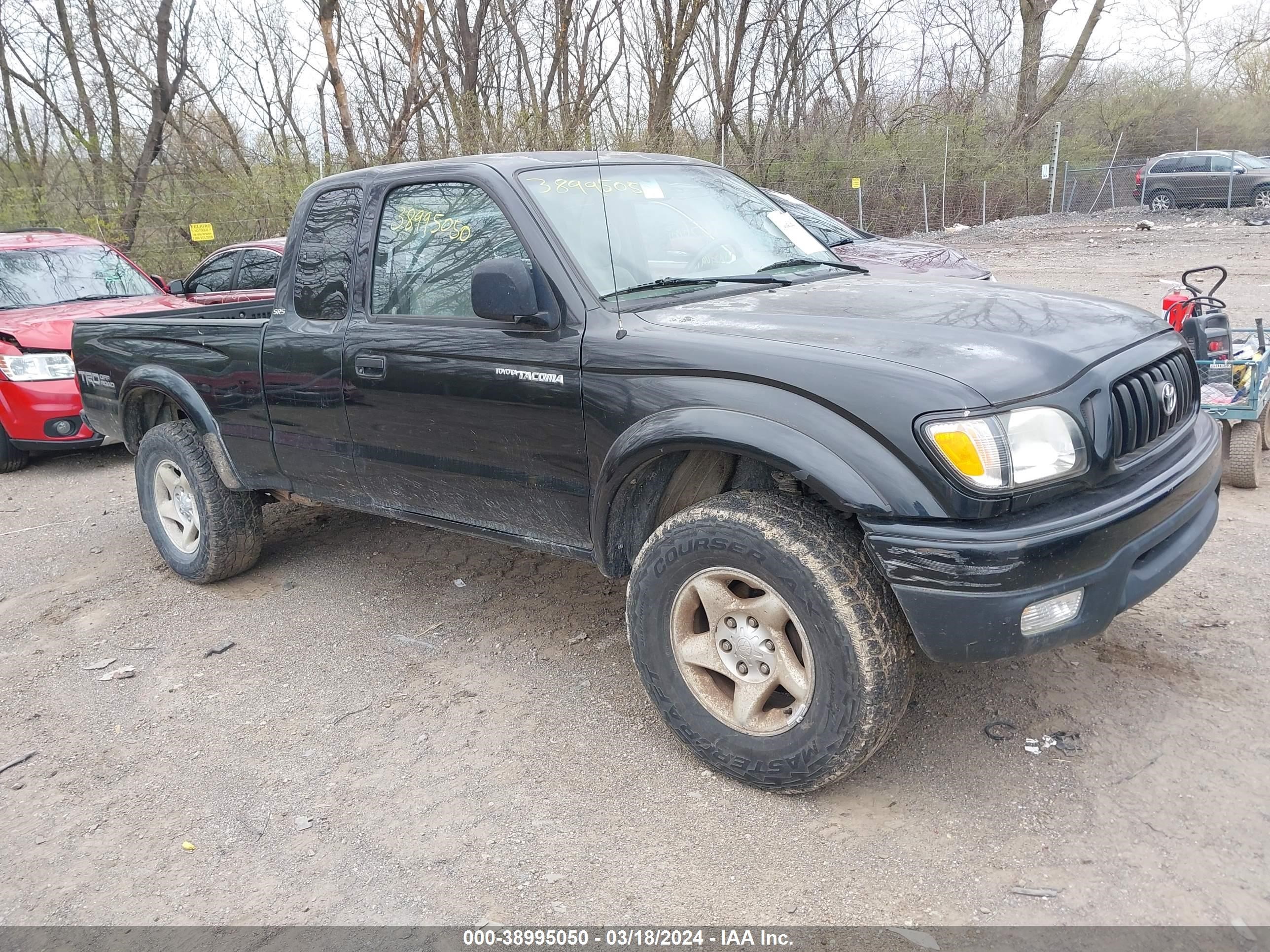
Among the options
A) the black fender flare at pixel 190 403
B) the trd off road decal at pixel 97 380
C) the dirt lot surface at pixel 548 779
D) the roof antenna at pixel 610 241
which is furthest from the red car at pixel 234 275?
the roof antenna at pixel 610 241

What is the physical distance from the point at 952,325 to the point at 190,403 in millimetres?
3619

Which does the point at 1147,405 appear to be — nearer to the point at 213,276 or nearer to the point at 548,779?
the point at 548,779

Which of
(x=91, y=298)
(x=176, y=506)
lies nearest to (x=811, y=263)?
(x=176, y=506)

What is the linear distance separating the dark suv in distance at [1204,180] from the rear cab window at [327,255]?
77.9 feet

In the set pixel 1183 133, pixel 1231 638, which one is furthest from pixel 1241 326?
pixel 1183 133

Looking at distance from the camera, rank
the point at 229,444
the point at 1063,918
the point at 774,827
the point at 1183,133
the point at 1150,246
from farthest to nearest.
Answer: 1. the point at 1183,133
2. the point at 1150,246
3. the point at 229,444
4. the point at 774,827
5. the point at 1063,918

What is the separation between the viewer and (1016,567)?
2510 mm

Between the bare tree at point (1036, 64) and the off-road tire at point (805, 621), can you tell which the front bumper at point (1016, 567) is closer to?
the off-road tire at point (805, 621)

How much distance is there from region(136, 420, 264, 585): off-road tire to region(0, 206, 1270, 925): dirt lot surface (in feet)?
0.77

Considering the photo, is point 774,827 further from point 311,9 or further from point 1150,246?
point 311,9

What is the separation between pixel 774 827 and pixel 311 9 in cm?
2249

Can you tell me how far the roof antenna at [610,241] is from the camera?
10.6ft

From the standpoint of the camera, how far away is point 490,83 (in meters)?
21.7

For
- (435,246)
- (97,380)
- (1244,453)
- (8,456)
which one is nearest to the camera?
(435,246)
